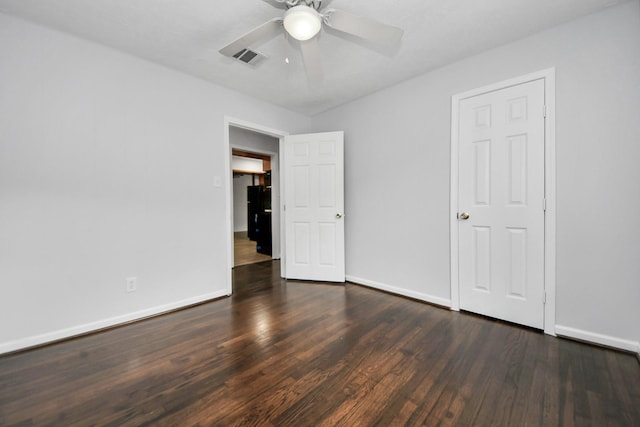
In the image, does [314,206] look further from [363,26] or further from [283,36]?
[363,26]

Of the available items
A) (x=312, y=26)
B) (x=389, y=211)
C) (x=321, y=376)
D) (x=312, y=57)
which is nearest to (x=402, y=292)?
(x=389, y=211)

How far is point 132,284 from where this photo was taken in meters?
2.37

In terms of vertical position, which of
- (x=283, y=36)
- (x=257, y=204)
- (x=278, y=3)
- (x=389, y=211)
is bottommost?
(x=389, y=211)

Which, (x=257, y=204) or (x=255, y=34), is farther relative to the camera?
(x=257, y=204)

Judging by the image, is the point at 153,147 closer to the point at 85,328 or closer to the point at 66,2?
the point at 66,2

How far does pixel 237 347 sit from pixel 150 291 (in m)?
1.20

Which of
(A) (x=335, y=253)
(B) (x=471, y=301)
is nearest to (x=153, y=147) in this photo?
(A) (x=335, y=253)

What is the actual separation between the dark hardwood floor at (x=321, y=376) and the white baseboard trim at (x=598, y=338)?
80 mm

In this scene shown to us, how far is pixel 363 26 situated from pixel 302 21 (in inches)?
15.0

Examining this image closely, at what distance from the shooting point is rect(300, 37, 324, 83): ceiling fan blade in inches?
68.3

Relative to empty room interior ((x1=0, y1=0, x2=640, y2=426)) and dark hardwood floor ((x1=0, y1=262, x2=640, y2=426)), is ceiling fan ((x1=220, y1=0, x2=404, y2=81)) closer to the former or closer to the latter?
empty room interior ((x1=0, y1=0, x2=640, y2=426))

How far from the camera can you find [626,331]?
1791 mm

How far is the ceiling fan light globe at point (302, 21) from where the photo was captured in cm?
149

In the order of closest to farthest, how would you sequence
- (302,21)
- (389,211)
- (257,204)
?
(302,21) < (389,211) < (257,204)
